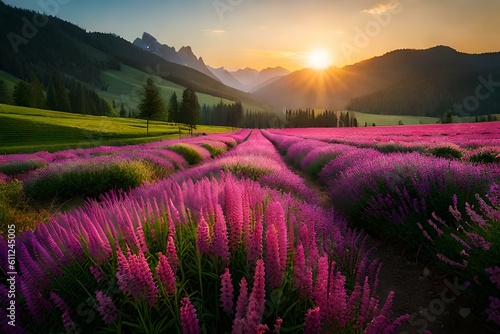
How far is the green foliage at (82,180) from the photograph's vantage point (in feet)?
30.7

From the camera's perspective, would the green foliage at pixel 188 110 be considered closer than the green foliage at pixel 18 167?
No

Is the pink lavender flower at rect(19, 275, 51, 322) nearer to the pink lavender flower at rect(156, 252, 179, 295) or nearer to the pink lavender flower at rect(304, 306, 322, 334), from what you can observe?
the pink lavender flower at rect(156, 252, 179, 295)

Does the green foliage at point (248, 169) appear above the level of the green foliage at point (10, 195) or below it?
above

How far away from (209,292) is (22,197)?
9.12 meters

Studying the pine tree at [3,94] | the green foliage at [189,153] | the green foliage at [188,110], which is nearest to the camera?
the green foliage at [189,153]

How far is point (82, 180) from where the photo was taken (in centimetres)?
966

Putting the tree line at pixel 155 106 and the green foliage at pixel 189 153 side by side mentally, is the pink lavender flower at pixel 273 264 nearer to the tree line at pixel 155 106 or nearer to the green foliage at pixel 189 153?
the green foliage at pixel 189 153

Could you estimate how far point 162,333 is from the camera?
1541 millimetres

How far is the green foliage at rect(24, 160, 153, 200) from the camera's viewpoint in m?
9.35

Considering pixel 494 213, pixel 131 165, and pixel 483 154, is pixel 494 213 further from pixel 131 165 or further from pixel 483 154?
pixel 131 165

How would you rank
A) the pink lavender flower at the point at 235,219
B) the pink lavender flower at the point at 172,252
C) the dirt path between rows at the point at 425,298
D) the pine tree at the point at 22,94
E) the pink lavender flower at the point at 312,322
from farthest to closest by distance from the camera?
the pine tree at the point at 22,94
the dirt path between rows at the point at 425,298
the pink lavender flower at the point at 235,219
the pink lavender flower at the point at 172,252
the pink lavender flower at the point at 312,322

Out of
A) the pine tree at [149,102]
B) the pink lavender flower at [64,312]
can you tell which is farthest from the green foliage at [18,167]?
the pine tree at [149,102]

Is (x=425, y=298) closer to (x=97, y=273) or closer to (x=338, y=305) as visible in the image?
(x=338, y=305)

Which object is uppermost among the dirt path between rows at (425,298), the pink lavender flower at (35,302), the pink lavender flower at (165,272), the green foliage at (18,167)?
the pink lavender flower at (165,272)
